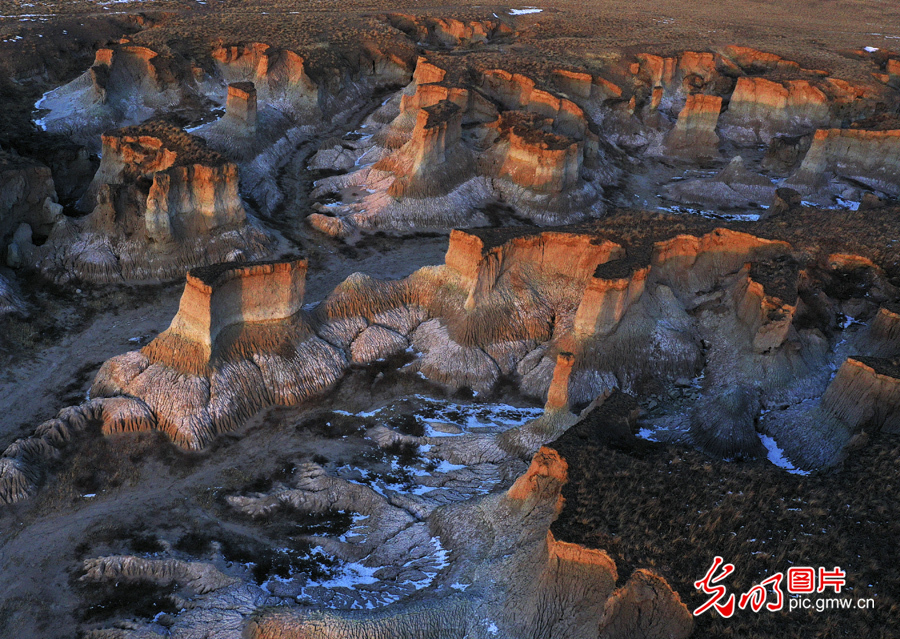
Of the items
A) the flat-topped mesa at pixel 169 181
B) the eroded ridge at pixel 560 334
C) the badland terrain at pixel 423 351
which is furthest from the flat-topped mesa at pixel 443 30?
the eroded ridge at pixel 560 334

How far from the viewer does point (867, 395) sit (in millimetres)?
19469

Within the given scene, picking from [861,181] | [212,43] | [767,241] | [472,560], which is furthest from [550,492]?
[212,43]

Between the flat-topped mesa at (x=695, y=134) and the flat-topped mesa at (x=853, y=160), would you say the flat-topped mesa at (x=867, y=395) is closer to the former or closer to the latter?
the flat-topped mesa at (x=853, y=160)

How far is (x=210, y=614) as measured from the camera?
14.8m

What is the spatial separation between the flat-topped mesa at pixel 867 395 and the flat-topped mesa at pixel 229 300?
14733 mm

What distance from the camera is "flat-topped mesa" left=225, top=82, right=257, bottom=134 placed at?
3400 cm

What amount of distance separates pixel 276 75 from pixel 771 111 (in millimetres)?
28317

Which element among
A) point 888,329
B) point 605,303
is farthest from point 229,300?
point 888,329

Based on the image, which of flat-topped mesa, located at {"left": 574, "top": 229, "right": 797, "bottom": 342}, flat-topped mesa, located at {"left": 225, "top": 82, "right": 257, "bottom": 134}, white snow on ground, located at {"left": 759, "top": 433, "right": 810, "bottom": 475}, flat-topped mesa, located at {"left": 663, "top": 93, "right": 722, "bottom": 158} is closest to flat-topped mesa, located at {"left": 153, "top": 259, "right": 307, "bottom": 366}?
flat-topped mesa, located at {"left": 574, "top": 229, "right": 797, "bottom": 342}

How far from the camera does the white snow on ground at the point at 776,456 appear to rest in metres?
19.3

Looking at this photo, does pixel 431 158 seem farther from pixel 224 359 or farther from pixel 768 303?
pixel 768 303

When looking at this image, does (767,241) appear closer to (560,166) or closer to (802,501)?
(560,166)

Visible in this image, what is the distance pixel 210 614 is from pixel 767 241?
20933mm

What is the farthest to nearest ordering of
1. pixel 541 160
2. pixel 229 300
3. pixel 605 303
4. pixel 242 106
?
pixel 242 106, pixel 541 160, pixel 605 303, pixel 229 300
